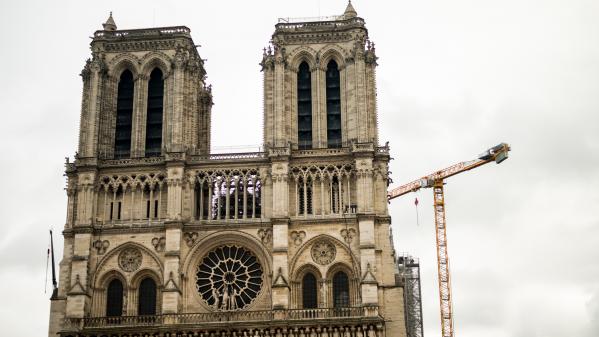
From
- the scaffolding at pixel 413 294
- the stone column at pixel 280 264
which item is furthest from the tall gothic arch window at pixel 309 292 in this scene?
the scaffolding at pixel 413 294

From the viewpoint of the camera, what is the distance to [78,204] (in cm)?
6962

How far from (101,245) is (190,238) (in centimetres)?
649

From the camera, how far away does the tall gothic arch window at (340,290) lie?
66.6 m

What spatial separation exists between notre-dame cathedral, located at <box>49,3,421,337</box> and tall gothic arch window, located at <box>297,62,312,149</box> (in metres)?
0.11

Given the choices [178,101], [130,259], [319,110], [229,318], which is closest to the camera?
[229,318]

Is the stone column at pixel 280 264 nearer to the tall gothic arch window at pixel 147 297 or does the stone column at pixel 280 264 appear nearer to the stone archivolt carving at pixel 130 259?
the tall gothic arch window at pixel 147 297

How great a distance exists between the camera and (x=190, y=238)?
6850 centimetres

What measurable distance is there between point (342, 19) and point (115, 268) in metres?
25.4

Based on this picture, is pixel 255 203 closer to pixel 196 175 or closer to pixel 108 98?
pixel 196 175

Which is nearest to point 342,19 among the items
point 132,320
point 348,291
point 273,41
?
point 273,41

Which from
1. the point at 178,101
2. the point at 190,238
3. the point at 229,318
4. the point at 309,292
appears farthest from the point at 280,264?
the point at 178,101

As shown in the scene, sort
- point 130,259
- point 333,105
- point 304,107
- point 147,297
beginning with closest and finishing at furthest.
→ 1. point 147,297
2. point 130,259
3. point 333,105
4. point 304,107

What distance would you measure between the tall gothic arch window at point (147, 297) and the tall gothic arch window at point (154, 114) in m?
9.82

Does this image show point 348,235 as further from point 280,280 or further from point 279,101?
point 279,101
